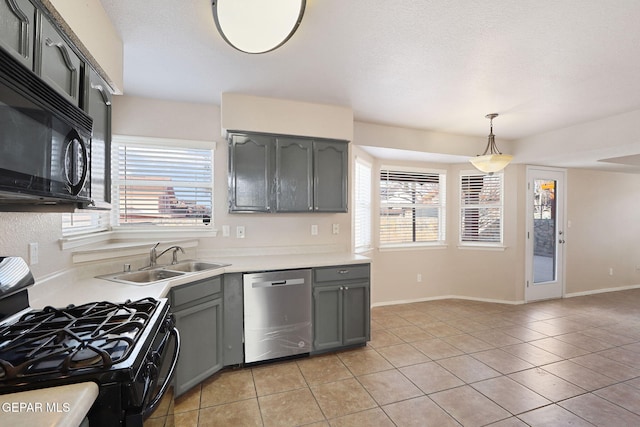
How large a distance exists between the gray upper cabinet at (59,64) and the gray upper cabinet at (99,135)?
105mm

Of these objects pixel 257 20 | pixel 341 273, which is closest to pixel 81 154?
pixel 257 20

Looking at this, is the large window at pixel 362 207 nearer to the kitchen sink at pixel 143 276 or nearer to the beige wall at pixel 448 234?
the beige wall at pixel 448 234

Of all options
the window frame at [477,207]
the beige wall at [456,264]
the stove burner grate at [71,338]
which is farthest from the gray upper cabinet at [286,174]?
the window frame at [477,207]

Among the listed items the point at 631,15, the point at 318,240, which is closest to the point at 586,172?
the point at 631,15

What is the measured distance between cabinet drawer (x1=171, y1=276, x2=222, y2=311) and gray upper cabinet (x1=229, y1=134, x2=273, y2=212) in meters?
0.78

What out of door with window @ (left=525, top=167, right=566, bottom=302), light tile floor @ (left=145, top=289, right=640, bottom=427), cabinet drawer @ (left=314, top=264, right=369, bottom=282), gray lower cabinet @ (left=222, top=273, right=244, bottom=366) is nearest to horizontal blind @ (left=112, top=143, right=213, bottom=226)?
gray lower cabinet @ (left=222, top=273, right=244, bottom=366)

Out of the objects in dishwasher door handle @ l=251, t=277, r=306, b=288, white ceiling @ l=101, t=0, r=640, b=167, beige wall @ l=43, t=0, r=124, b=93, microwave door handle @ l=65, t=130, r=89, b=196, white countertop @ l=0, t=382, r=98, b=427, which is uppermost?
white ceiling @ l=101, t=0, r=640, b=167

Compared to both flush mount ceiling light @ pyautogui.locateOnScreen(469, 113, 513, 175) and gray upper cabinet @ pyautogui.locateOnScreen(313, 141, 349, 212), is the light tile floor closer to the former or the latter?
gray upper cabinet @ pyautogui.locateOnScreen(313, 141, 349, 212)

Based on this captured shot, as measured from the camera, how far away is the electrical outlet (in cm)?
162

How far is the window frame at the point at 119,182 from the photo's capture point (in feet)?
9.49

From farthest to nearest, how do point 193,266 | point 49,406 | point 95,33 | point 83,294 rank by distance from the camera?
point 193,266, point 83,294, point 95,33, point 49,406

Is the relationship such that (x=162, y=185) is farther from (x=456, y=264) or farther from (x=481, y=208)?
(x=481, y=208)

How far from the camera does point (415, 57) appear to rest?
2178 mm

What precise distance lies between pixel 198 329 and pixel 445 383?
1982 millimetres
